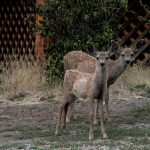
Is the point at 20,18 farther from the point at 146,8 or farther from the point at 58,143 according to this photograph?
the point at 58,143

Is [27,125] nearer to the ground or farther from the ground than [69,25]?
nearer to the ground

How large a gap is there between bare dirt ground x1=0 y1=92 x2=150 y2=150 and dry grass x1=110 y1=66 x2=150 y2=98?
59 centimetres

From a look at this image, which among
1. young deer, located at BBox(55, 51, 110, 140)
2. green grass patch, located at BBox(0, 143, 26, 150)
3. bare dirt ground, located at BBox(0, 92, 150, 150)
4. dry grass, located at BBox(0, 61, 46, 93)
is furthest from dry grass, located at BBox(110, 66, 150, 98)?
green grass patch, located at BBox(0, 143, 26, 150)

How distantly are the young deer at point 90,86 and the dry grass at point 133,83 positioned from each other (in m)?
3.98

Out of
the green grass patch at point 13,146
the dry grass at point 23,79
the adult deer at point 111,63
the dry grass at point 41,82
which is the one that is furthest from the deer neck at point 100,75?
the dry grass at point 23,79

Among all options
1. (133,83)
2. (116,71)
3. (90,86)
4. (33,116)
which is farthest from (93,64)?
(133,83)

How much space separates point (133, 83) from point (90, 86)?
5079 millimetres

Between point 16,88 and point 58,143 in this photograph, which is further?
point 16,88

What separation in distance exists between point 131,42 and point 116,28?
97cm

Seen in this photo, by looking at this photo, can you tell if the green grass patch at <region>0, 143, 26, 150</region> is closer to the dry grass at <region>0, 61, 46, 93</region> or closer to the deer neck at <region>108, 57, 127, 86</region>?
the deer neck at <region>108, 57, 127, 86</region>

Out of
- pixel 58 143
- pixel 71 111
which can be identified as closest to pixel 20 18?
pixel 71 111

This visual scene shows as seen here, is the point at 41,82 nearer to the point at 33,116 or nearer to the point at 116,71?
the point at 33,116

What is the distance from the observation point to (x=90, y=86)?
9.48 meters

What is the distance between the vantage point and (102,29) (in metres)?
14.8
